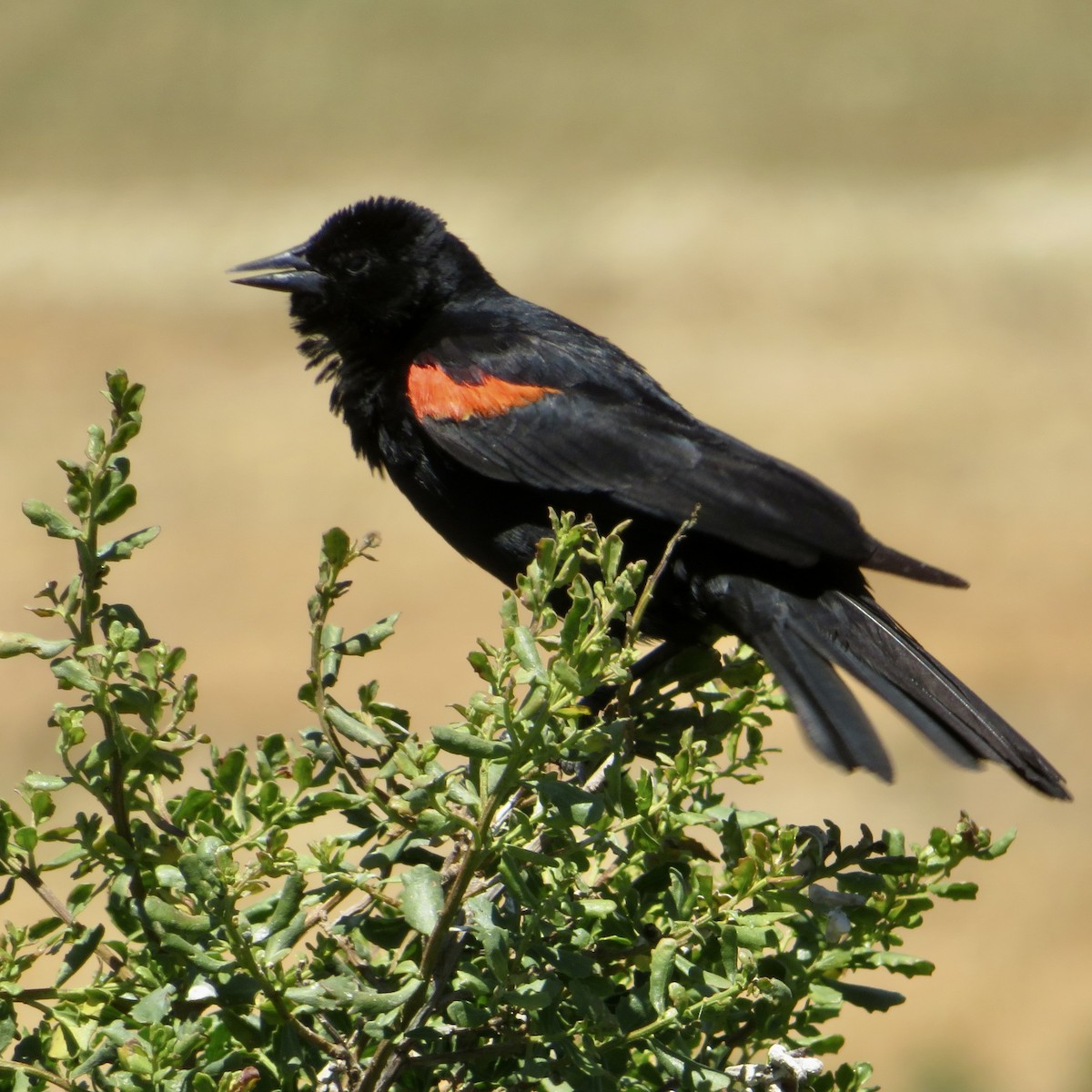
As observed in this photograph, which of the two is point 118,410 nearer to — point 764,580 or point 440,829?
point 440,829

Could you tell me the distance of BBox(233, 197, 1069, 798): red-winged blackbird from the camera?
2514 mm

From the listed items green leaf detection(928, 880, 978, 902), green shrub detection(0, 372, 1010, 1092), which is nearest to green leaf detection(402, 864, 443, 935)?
green shrub detection(0, 372, 1010, 1092)

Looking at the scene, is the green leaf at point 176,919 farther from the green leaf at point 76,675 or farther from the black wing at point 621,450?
the black wing at point 621,450

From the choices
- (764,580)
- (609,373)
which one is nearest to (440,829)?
(764,580)

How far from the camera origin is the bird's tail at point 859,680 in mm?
2281

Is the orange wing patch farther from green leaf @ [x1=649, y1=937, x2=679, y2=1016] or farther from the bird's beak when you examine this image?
green leaf @ [x1=649, y1=937, x2=679, y2=1016]

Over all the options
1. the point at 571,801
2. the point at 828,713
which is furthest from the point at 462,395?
the point at 571,801

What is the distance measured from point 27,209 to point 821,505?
1509cm

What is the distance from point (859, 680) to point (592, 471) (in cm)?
71

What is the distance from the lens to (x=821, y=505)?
2.75 meters

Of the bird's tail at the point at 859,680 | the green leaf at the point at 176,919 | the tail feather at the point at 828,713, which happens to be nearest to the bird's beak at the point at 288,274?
the bird's tail at the point at 859,680

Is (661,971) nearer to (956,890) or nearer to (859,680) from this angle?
(956,890)

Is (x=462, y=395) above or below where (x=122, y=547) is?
above

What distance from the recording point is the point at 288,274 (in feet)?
11.5
